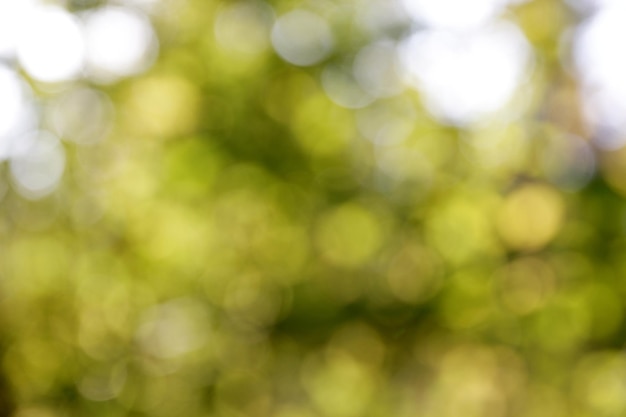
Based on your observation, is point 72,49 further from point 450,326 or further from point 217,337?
point 450,326

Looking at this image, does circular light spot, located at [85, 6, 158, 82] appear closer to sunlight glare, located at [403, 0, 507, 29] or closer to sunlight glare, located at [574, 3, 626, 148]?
sunlight glare, located at [403, 0, 507, 29]

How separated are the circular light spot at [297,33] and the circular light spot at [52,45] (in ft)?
1.24

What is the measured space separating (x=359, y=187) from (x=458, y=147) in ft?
0.73


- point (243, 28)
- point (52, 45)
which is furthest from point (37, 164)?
point (243, 28)

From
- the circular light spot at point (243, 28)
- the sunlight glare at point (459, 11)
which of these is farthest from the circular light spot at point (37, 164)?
the sunlight glare at point (459, 11)

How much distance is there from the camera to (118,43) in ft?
4.22

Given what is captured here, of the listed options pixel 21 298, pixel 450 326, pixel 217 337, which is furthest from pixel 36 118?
pixel 450 326

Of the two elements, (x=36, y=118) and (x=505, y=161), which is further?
(x=505, y=161)

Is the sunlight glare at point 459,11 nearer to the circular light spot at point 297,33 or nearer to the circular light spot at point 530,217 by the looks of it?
the circular light spot at point 297,33

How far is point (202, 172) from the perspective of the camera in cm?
134

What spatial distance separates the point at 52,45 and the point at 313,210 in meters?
0.59

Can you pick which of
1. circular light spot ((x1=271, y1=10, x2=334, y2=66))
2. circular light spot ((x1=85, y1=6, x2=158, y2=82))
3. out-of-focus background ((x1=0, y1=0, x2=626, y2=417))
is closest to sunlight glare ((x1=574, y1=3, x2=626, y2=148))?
out-of-focus background ((x1=0, y1=0, x2=626, y2=417))

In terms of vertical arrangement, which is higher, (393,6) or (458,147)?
(393,6)

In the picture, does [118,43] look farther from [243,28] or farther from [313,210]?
[313,210]
